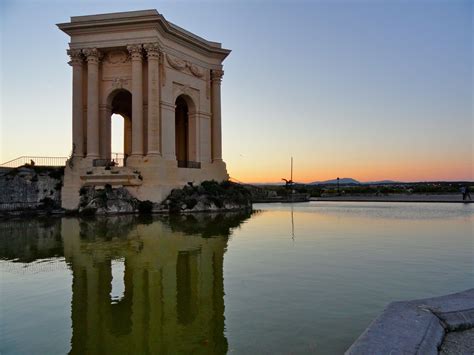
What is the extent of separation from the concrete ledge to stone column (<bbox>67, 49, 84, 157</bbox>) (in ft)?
84.8

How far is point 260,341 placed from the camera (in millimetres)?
4422

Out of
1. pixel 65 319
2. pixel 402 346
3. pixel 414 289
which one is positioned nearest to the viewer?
pixel 402 346

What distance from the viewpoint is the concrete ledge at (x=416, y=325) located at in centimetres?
342

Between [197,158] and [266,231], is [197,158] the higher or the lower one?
the higher one

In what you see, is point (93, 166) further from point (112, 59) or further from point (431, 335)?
point (431, 335)

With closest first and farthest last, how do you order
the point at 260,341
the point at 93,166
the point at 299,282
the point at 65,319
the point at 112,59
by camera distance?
the point at 260,341 < the point at 65,319 < the point at 299,282 < the point at 93,166 < the point at 112,59

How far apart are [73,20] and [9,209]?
1302 cm

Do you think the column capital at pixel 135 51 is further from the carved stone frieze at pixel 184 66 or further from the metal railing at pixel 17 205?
the metal railing at pixel 17 205

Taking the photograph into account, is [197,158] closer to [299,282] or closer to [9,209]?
[9,209]

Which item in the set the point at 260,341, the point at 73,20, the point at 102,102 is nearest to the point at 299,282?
the point at 260,341

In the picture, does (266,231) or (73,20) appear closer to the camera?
(266,231)

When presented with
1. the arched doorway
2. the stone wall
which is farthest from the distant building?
the stone wall

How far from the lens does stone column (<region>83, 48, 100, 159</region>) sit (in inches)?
1039

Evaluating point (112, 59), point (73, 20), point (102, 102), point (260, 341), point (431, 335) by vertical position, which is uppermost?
point (73, 20)
